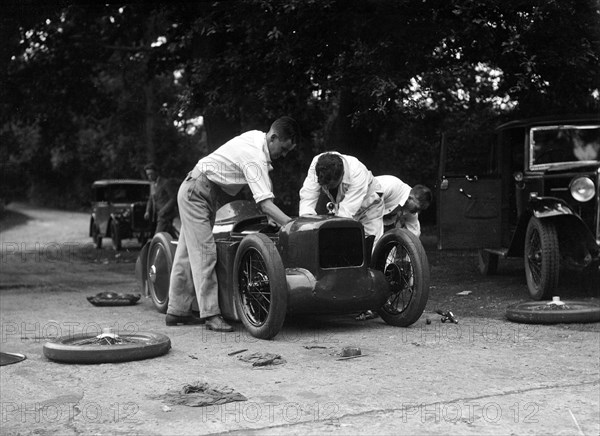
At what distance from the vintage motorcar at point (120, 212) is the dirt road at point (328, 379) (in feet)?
38.6

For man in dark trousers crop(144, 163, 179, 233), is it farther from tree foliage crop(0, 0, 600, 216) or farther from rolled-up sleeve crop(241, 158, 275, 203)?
rolled-up sleeve crop(241, 158, 275, 203)

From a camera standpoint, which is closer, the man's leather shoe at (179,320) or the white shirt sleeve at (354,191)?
the white shirt sleeve at (354,191)

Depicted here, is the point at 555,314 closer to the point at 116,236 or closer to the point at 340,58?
the point at 340,58

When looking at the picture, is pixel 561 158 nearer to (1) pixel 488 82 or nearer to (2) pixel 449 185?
(2) pixel 449 185

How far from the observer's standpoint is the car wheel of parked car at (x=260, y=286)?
6383 millimetres

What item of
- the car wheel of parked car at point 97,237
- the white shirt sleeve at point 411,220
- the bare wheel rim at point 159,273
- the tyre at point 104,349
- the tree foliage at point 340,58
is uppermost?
the tree foliage at point 340,58

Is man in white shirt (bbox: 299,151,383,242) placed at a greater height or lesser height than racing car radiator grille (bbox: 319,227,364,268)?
greater

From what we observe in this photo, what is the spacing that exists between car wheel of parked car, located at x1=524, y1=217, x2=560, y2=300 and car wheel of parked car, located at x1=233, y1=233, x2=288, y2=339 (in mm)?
3182

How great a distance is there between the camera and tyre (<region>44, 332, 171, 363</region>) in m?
5.66

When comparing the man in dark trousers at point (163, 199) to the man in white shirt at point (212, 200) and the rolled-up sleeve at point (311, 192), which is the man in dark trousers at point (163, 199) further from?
the rolled-up sleeve at point (311, 192)

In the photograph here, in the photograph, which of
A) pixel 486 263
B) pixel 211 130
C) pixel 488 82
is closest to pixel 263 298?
pixel 486 263

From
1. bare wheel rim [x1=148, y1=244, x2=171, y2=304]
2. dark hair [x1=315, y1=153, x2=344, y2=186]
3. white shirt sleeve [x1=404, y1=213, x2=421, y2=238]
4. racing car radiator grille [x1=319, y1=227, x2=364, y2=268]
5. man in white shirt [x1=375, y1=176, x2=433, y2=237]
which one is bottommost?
bare wheel rim [x1=148, y1=244, x2=171, y2=304]
